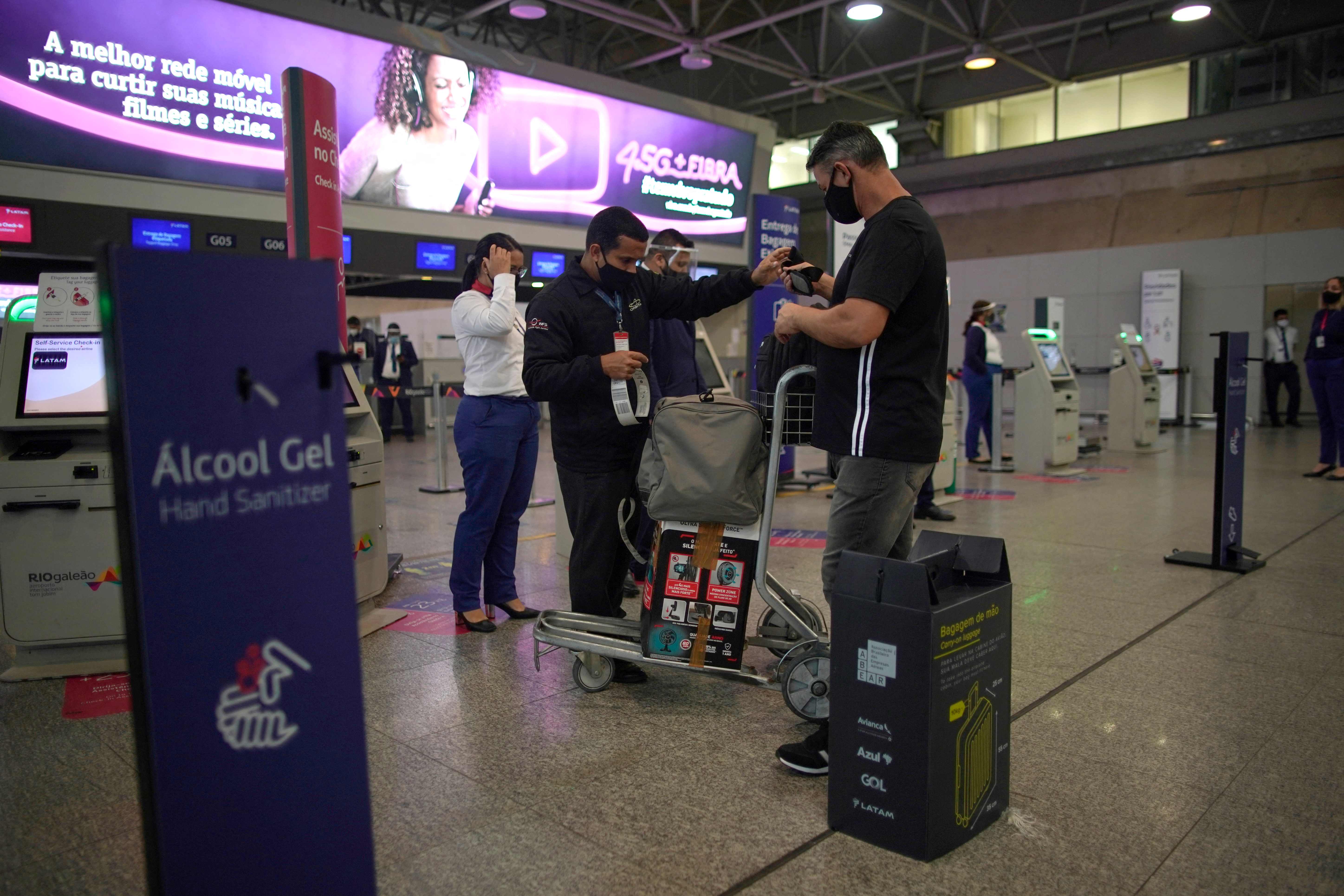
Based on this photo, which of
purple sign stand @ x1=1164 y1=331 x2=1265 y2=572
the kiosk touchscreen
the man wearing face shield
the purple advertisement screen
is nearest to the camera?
the man wearing face shield

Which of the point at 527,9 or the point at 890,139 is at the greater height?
the point at 890,139

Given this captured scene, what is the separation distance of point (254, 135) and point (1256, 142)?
48.0ft

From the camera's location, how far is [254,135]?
7.00 metres

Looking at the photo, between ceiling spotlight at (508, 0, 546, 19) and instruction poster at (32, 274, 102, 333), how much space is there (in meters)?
9.22

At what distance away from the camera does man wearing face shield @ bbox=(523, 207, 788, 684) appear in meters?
2.93

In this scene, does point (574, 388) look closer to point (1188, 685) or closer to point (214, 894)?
point (214, 894)

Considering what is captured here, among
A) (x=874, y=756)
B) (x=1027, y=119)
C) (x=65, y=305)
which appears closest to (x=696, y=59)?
(x=1027, y=119)

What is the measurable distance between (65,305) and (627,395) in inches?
95.5

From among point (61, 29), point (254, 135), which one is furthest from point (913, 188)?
point (61, 29)

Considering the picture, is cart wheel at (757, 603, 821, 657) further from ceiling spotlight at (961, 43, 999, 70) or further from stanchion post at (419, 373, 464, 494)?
ceiling spotlight at (961, 43, 999, 70)

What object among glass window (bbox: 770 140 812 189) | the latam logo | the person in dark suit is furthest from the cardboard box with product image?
glass window (bbox: 770 140 812 189)

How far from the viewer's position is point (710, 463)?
263 centimetres

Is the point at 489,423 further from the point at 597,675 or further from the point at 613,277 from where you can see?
the point at 597,675

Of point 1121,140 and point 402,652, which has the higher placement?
point 1121,140
